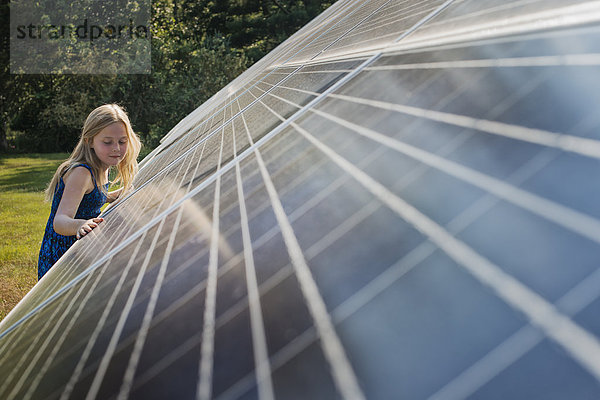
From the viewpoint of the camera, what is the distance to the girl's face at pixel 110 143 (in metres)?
4.50

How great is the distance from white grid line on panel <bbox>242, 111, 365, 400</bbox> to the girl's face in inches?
139

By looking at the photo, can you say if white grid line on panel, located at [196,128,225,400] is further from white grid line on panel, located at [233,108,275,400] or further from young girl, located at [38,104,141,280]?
young girl, located at [38,104,141,280]

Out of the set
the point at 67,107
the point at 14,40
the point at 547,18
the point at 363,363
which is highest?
the point at 14,40

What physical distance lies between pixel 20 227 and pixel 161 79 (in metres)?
17.3

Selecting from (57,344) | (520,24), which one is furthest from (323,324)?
(520,24)

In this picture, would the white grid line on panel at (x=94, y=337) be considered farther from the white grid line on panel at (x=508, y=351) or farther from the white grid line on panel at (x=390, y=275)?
the white grid line on panel at (x=508, y=351)

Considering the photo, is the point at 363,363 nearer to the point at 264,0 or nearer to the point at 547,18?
the point at 547,18

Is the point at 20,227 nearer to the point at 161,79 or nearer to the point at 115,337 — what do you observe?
the point at 115,337

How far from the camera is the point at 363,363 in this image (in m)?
0.73

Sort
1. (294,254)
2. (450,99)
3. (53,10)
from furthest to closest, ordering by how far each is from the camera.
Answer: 1. (53,10)
2. (450,99)
3. (294,254)

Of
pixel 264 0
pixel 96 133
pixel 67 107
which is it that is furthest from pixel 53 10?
pixel 96 133

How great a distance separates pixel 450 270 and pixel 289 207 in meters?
0.77

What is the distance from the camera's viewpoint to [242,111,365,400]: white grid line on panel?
71 cm

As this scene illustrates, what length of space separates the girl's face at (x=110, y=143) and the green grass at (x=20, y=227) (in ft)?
10.7
